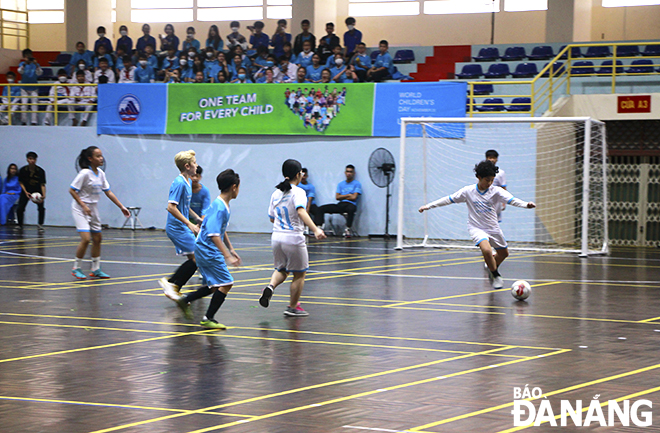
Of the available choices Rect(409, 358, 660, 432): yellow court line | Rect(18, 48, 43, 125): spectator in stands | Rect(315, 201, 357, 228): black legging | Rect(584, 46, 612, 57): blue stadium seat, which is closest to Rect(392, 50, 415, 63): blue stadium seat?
Rect(584, 46, 612, 57): blue stadium seat

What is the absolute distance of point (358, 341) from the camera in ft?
29.3

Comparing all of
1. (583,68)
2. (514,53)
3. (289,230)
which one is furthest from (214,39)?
(289,230)

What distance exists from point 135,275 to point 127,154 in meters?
13.3

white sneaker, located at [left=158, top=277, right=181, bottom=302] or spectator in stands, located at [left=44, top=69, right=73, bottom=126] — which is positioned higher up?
spectator in stands, located at [left=44, top=69, right=73, bottom=126]

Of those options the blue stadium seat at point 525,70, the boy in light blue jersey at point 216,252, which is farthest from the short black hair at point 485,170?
the blue stadium seat at point 525,70

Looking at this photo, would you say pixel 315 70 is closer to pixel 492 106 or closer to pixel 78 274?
pixel 492 106

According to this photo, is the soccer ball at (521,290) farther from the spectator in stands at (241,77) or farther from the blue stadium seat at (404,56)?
the blue stadium seat at (404,56)

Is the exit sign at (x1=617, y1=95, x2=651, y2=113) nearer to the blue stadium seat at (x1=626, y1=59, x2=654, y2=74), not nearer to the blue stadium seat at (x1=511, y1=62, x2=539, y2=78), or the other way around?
the blue stadium seat at (x1=626, y1=59, x2=654, y2=74)

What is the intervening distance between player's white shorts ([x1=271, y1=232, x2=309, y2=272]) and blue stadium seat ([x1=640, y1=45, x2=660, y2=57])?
17099 millimetres

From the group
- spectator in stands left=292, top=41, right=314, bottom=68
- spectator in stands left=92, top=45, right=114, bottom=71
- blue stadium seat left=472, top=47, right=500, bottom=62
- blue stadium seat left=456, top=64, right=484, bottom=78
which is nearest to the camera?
blue stadium seat left=456, top=64, right=484, bottom=78

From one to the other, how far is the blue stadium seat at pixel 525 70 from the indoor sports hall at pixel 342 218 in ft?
0.29

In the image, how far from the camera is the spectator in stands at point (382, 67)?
24953 millimetres

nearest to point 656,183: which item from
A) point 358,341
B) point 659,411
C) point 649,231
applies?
point 649,231

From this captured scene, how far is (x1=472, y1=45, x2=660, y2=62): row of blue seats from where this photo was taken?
25.0 m
